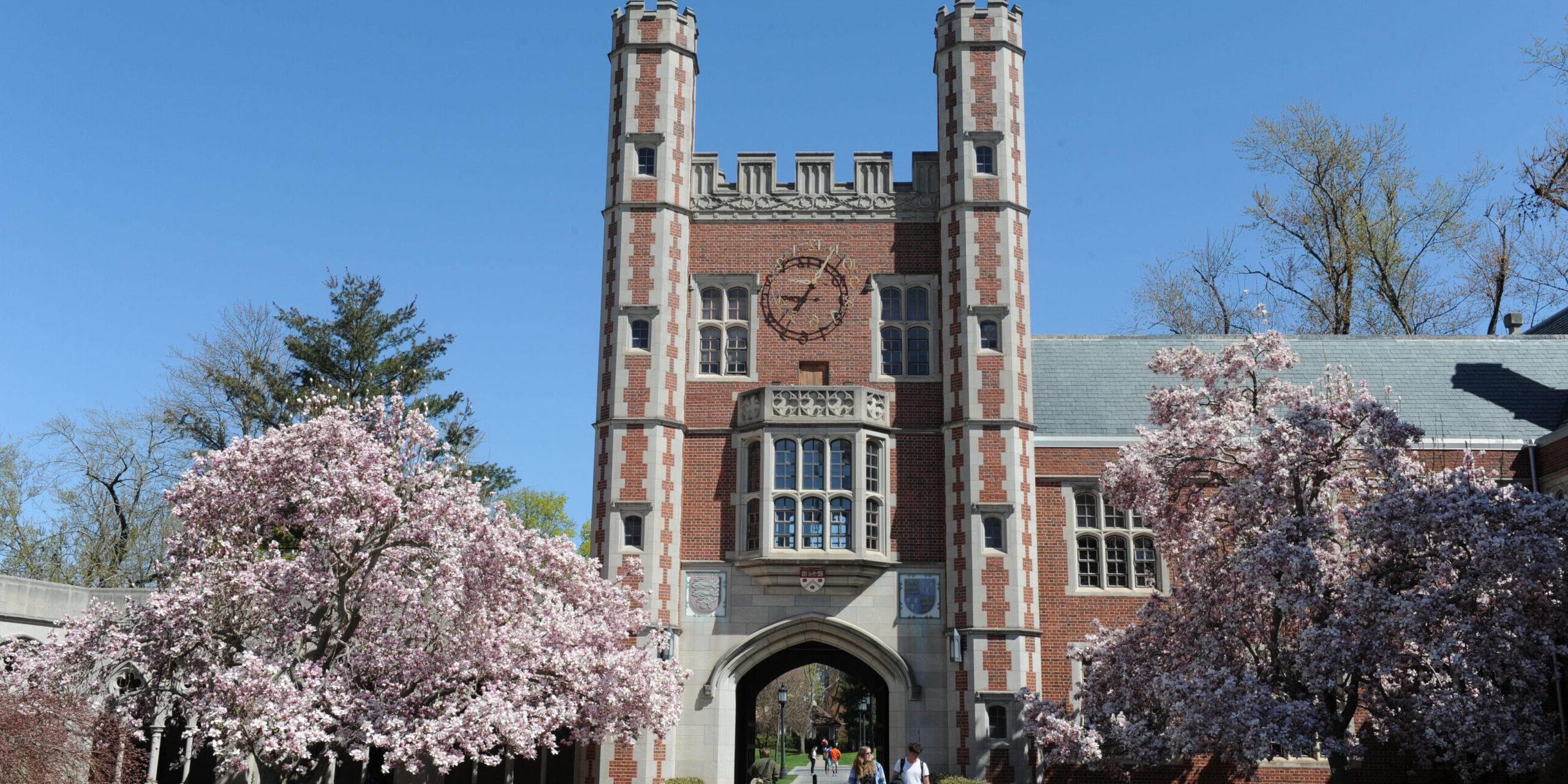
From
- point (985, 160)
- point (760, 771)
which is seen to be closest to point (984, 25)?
point (985, 160)

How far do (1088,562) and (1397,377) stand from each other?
801 cm

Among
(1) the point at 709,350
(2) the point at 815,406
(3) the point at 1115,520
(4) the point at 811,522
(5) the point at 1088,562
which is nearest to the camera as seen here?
(4) the point at 811,522

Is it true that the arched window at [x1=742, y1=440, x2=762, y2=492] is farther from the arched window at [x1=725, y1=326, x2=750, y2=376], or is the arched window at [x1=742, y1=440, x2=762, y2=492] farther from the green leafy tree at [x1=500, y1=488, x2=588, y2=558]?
the green leafy tree at [x1=500, y1=488, x2=588, y2=558]

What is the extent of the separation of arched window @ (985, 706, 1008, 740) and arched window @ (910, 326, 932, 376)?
6.23 meters

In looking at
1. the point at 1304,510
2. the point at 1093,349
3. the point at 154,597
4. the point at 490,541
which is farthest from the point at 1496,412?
the point at 154,597

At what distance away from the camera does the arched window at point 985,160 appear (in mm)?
26594

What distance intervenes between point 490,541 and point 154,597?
13.3 feet

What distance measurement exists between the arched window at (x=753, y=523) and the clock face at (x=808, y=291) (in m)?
3.30

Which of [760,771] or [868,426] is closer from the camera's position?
[868,426]

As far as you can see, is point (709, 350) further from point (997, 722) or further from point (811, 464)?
point (997, 722)

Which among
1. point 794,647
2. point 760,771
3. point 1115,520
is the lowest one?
point 760,771

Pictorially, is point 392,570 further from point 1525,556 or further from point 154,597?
point 1525,556

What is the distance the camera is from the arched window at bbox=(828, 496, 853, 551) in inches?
975

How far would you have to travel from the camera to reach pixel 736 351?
1037 inches
